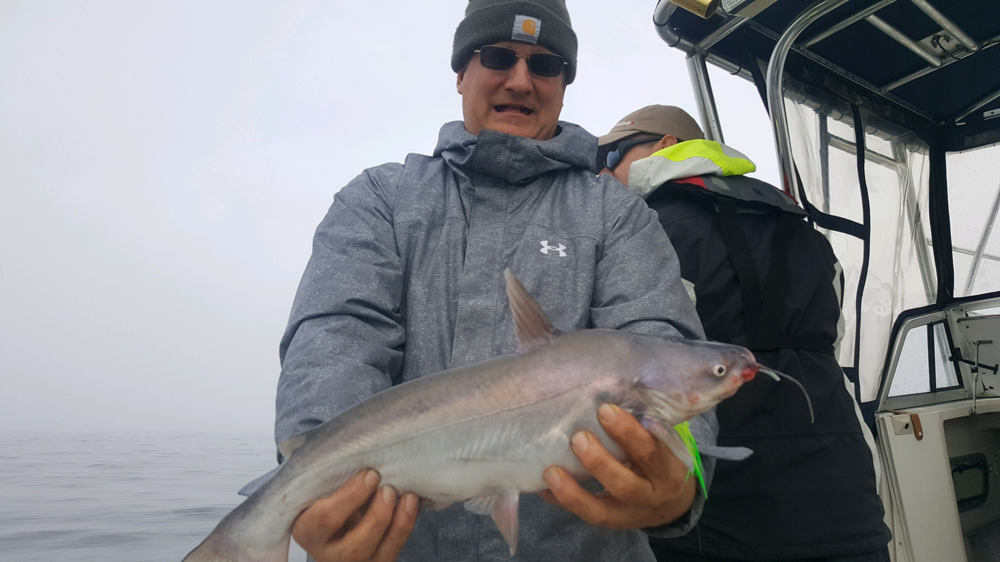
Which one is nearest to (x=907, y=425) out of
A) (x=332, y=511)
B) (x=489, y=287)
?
(x=489, y=287)

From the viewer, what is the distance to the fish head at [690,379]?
124 centimetres

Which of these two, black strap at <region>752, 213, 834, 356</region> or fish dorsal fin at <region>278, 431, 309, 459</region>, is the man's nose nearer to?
fish dorsal fin at <region>278, 431, 309, 459</region>

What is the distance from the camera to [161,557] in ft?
9.25

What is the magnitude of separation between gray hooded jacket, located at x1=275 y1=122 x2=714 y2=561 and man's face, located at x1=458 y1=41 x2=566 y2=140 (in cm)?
8

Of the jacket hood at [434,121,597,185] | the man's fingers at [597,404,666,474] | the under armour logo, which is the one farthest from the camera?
the jacket hood at [434,121,597,185]

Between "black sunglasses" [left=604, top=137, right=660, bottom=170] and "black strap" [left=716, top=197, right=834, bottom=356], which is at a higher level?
"black sunglasses" [left=604, top=137, right=660, bottom=170]

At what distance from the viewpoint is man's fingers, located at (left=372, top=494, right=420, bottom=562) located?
4.05ft

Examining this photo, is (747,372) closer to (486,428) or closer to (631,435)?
(631,435)

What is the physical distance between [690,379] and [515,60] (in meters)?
1.20

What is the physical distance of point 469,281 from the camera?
1590 millimetres

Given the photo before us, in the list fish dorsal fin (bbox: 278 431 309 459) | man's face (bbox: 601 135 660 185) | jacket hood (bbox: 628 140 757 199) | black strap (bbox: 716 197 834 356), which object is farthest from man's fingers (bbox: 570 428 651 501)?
man's face (bbox: 601 135 660 185)

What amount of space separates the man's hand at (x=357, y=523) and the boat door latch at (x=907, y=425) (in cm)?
371

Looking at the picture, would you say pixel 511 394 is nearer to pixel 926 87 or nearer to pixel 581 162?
pixel 581 162

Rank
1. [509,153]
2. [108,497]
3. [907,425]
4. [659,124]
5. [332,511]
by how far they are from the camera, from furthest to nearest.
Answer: [907,425], [659,124], [108,497], [509,153], [332,511]
